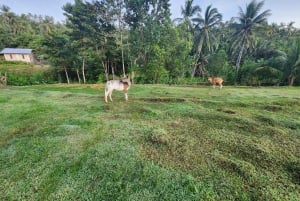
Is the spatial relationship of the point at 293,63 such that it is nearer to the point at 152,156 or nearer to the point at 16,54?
the point at 152,156

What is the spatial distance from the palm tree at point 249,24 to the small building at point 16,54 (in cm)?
3763

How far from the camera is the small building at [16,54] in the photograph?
33844 mm

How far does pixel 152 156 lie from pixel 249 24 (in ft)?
84.4

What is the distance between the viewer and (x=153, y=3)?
1808 cm

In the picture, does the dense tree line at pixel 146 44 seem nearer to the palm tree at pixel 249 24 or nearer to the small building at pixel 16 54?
the palm tree at pixel 249 24

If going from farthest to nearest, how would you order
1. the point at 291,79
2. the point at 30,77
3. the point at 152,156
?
1. the point at 30,77
2. the point at 291,79
3. the point at 152,156

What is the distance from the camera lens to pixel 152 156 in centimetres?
325

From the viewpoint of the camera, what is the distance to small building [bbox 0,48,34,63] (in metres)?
33.8

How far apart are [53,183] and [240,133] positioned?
12.8 feet

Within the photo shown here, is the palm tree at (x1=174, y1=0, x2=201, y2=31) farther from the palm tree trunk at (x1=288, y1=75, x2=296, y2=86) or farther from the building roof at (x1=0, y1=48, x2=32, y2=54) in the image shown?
the building roof at (x1=0, y1=48, x2=32, y2=54)

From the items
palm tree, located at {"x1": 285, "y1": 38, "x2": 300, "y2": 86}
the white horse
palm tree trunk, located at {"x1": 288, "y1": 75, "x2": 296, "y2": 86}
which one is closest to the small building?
the white horse

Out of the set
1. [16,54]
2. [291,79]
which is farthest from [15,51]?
[291,79]

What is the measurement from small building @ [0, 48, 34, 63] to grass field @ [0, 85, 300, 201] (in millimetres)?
36646

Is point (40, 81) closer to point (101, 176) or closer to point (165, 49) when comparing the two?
point (165, 49)
